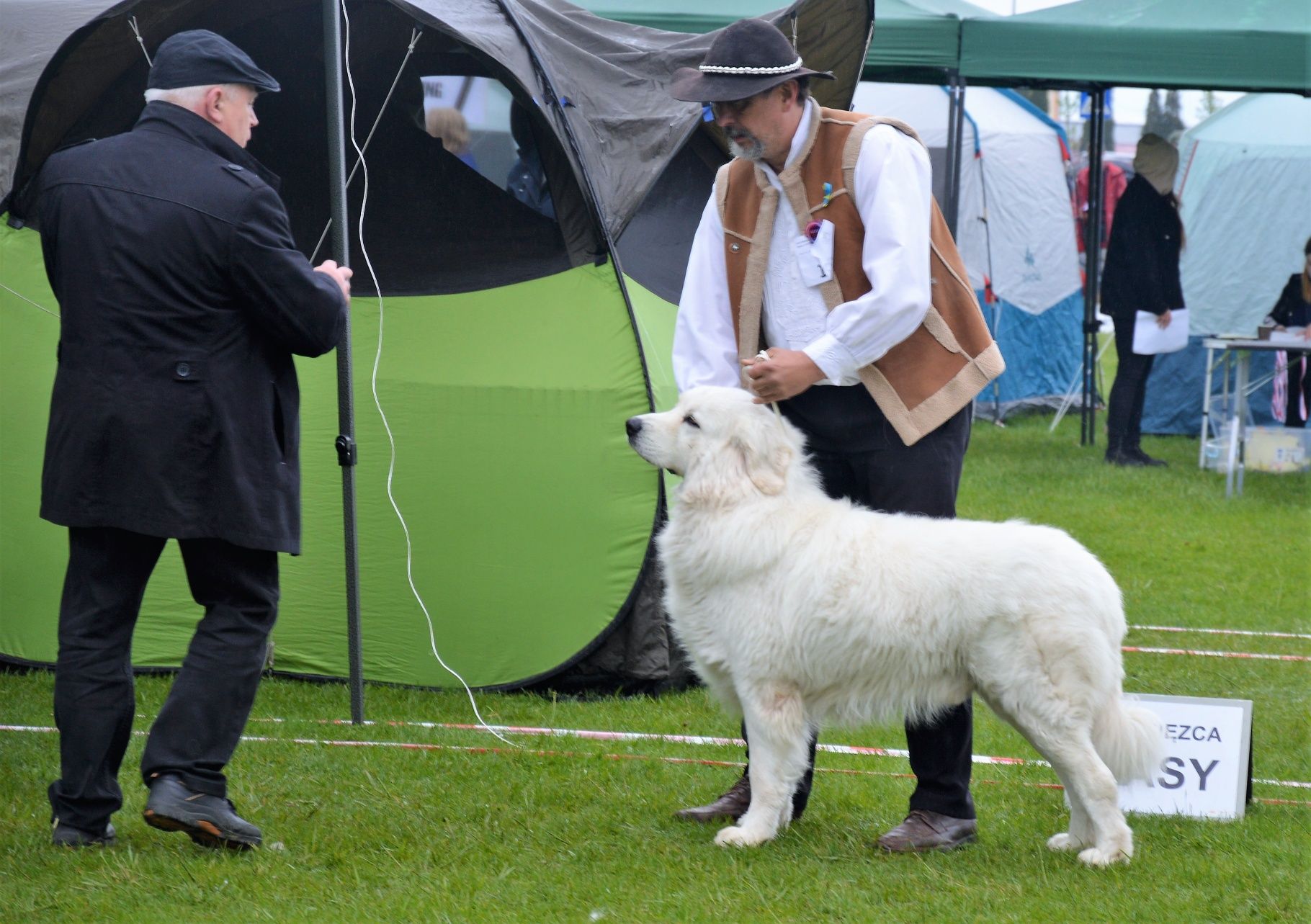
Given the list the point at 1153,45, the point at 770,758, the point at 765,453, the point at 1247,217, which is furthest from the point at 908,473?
the point at 1247,217

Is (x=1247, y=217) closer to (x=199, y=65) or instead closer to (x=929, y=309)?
(x=929, y=309)

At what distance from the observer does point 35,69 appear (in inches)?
206

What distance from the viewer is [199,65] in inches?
130

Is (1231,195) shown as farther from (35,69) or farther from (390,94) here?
(35,69)

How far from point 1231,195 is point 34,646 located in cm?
1231

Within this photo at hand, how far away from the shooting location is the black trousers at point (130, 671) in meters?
3.31

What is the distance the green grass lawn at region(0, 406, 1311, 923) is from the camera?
10.3 feet

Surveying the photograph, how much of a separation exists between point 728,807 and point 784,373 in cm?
123

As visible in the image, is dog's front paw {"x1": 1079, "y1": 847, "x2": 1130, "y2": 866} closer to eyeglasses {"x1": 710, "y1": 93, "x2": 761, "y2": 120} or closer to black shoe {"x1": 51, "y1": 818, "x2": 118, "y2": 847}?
eyeglasses {"x1": 710, "y1": 93, "x2": 761, "y2": 120}

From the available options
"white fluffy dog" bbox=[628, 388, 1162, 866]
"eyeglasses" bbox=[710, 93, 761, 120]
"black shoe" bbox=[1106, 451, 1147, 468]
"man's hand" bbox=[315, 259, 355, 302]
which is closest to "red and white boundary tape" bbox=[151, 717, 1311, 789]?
"white fluffy dog" bbox=[628, 388, 1162, 866]

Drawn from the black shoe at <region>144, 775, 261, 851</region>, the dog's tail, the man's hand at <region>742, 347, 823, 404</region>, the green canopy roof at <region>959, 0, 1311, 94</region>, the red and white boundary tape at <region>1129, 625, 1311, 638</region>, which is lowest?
the red and white boundary tape at <region>1129, 625, 1311, 638</region>

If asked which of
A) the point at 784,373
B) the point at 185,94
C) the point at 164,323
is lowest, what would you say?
the point at 784,373

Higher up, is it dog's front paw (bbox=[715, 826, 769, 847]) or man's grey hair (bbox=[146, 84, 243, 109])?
man's grey hair (bbox=[146, 84, 243, 109])

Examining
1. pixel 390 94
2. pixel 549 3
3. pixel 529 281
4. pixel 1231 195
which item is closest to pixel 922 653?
pixel 529 281
